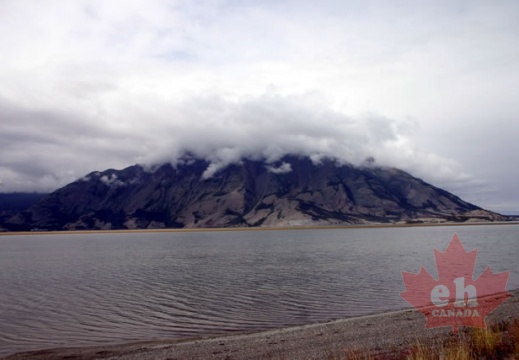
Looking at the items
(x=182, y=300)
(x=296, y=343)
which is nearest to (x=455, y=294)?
(x=296, y=343)

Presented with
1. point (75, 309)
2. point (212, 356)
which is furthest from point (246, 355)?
point (75, 309)

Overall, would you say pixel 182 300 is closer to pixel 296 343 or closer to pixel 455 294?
pixel 296 343

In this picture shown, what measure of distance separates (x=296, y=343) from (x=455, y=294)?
28.8 metres

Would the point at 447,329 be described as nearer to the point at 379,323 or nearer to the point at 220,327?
the point at 379,323

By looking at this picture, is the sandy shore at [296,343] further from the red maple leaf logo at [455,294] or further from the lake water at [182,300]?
the lake water at [182,300]

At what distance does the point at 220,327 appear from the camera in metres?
36.4

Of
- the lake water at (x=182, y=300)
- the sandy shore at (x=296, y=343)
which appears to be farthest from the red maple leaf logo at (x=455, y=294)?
the lake water at (x=182, y=300)

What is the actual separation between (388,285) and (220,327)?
92.7 feet

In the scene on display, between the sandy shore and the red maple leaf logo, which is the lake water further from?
the sandy shore

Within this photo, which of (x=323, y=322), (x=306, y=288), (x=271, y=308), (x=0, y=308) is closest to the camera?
(x=323, y=322)

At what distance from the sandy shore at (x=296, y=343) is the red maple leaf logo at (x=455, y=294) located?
137cm

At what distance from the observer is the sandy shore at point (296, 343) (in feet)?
83.5

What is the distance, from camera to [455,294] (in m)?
48.5

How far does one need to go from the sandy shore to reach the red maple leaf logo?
1366mm
